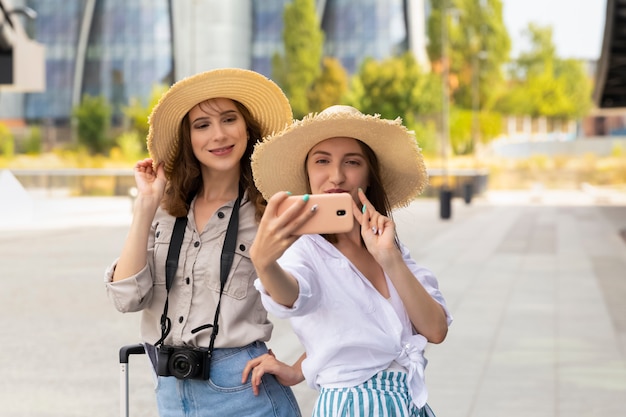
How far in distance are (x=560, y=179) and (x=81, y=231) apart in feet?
153

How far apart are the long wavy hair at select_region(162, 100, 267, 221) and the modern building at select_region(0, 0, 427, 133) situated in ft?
236

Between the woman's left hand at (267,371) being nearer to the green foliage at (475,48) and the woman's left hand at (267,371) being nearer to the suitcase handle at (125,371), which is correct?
the suitcase handle at (125,371)

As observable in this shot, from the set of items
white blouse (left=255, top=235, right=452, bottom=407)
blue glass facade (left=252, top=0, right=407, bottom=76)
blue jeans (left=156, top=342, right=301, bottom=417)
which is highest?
blue glass facade (left=252, top=0, right=407, bottom=76)

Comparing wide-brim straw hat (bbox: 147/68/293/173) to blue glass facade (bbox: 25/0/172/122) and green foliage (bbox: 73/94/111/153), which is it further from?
blue glass facade (bbox: 25/0/172/122)

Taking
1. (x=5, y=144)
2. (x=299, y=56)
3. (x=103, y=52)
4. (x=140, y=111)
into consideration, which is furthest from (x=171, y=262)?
(x=103, y=52)

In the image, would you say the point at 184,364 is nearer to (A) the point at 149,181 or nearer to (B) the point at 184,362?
(B) the point at 184,362

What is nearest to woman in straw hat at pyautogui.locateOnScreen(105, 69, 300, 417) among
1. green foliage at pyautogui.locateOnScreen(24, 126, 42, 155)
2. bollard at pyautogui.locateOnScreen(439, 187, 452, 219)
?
bollard at pyautogui.locateOnScreen(439, 187, 452, 219)

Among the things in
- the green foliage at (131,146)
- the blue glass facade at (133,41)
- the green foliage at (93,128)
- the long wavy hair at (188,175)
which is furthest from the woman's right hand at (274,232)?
the blue glass facade at (133,41)

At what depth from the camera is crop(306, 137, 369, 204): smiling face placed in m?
2.76

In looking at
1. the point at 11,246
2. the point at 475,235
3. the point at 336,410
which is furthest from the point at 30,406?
the point at 475,235

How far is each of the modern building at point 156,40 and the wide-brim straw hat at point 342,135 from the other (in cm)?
7221

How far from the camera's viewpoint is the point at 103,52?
253 feet

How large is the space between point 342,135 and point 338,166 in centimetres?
8

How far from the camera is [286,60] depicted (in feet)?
236
